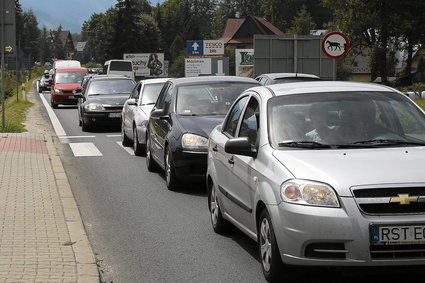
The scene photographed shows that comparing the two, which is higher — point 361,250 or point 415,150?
point 415,150

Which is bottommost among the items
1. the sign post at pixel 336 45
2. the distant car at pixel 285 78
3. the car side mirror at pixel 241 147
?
the car side mirror at pixel 241 147

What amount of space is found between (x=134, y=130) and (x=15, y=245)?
9607 mm

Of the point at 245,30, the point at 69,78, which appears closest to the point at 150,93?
the point at 69,78

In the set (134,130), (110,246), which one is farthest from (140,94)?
(110,246)

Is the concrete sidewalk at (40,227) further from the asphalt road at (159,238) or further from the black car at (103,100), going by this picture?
Result: the black car at (103,100)

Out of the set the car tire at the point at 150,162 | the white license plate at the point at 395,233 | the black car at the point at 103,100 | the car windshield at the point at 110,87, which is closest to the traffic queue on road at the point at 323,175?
the white license plate at the point at 395,233

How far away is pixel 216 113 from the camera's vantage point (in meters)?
12.2

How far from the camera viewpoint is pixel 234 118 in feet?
26.5

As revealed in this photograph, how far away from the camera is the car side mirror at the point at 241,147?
22.2 ft

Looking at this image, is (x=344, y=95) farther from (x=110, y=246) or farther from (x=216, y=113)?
(x=216, y=113)

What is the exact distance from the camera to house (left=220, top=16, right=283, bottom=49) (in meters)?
129

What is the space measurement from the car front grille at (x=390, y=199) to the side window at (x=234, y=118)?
7.98 feet

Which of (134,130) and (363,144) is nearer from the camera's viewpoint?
(363,144)

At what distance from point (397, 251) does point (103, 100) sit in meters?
18.7
